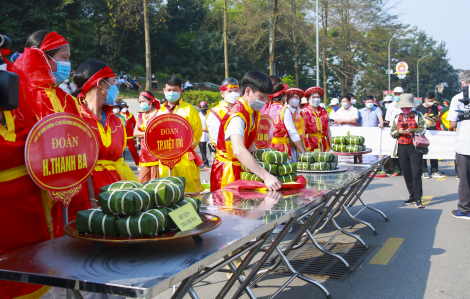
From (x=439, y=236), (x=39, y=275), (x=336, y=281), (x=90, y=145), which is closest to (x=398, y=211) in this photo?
(x=439, y=236)

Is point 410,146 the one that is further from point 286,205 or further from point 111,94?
point 111,94

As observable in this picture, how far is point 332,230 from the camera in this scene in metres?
6.02

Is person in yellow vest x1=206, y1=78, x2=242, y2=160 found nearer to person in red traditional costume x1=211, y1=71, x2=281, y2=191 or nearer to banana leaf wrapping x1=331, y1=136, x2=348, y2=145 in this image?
banana leaf wrapping x1=331, y1=136, x2=348, y2=145

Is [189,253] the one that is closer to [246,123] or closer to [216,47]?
[246,123]

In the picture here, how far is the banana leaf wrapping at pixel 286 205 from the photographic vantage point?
2.55 m

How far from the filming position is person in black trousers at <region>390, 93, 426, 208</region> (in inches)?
293

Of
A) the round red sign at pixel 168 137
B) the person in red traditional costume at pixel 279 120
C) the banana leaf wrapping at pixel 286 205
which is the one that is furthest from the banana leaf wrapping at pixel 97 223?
the person in red traditional costume at pixel 279 120

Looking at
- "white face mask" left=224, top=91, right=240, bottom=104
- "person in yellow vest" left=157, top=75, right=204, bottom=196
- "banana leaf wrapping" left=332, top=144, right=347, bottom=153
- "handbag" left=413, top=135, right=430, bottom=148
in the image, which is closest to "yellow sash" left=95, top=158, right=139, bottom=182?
"person in yellow vest" left=157, top=75, right=204, bottom=196

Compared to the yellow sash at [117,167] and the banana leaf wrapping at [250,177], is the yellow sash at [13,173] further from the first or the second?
the banana leaf wrapping at [250,177]

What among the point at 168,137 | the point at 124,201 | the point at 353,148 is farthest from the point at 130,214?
the point at 353,148

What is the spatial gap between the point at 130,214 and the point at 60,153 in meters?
0.74

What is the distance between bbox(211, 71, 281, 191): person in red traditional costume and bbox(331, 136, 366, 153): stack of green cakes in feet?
7.46

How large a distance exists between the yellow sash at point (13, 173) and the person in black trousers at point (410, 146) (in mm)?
6849

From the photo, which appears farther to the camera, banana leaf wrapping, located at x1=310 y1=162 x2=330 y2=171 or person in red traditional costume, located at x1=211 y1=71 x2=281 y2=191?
banana leaf wrapping, located at x1=310 y1=162 x2=330 y2=171
